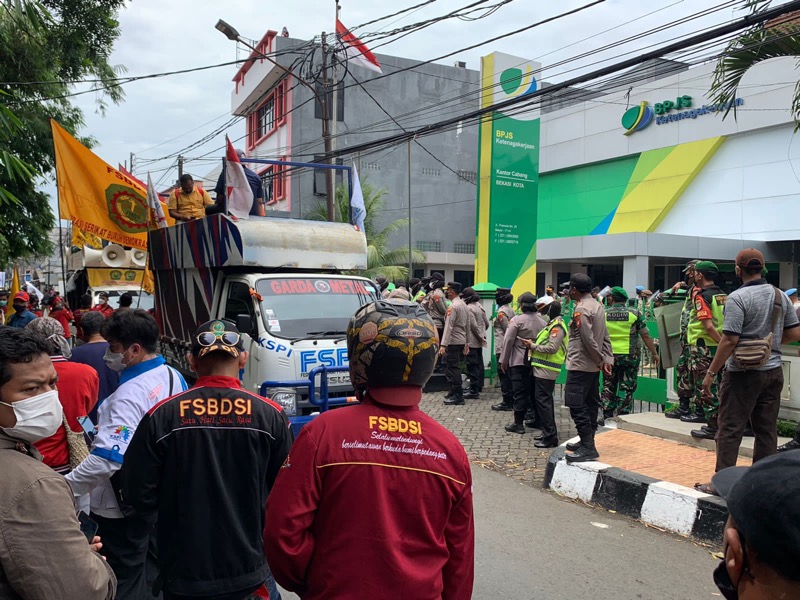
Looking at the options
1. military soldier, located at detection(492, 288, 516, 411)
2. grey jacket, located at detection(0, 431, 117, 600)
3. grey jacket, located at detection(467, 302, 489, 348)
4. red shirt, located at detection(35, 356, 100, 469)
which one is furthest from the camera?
grey jacket, located at detection(467, 302, 489, 348)

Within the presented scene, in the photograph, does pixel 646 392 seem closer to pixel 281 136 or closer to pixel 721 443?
pixel 721 443

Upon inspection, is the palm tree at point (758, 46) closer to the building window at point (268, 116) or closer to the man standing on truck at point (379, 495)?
the man standing on truck at point (379, 495)

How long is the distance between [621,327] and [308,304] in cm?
447

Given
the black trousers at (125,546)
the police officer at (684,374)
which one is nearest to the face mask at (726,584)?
the black trousers at (125,546)

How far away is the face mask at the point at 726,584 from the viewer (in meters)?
1.35

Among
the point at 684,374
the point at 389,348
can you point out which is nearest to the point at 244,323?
the point at 389,348

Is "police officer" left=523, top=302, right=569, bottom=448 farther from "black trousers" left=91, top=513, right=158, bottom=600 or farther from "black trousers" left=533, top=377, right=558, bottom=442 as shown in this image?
"black trousers" left=91, top=513, right=158, bottom=600

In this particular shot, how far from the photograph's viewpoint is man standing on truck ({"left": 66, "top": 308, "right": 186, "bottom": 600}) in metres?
3.00

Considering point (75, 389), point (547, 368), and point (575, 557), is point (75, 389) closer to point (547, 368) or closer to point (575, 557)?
point (575, 557)

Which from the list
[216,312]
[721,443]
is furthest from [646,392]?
[216,312]

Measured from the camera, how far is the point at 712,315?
7223mm

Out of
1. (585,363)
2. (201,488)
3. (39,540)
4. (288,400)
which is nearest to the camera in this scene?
(39,540)

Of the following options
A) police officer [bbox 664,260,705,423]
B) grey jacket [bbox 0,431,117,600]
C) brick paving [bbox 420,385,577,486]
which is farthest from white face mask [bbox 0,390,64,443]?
police officer [bbox 664,260,705,423]

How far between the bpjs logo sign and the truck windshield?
22263 mm
